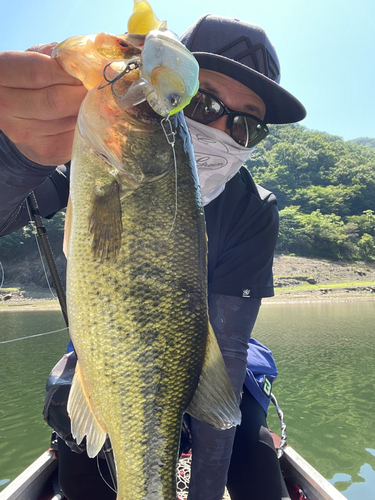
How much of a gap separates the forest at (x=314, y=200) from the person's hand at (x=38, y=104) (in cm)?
3084

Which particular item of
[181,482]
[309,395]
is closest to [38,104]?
[181,482]

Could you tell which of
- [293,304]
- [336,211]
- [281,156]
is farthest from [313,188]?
[293,304]

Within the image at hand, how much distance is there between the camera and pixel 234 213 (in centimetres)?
251

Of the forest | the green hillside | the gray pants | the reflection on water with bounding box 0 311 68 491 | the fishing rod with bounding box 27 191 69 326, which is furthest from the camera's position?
the green hillside

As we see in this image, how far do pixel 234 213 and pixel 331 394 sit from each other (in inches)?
375

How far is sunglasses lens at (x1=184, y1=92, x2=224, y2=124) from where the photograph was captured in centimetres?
220

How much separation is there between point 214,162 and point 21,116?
4.27ft

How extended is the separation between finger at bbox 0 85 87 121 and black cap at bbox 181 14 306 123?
50.2 inches

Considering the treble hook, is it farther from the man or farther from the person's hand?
the man

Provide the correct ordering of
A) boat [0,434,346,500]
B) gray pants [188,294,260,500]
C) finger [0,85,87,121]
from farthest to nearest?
boat [0,434,346,500] → gray pants [188,294,260,500] → finger [0,85,87,121]

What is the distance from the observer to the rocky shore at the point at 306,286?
103ft

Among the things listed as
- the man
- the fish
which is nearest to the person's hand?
the fish

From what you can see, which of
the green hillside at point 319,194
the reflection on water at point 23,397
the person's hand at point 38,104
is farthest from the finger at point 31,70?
the green hillside at point 319,194

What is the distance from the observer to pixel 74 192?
1235 millimetres
